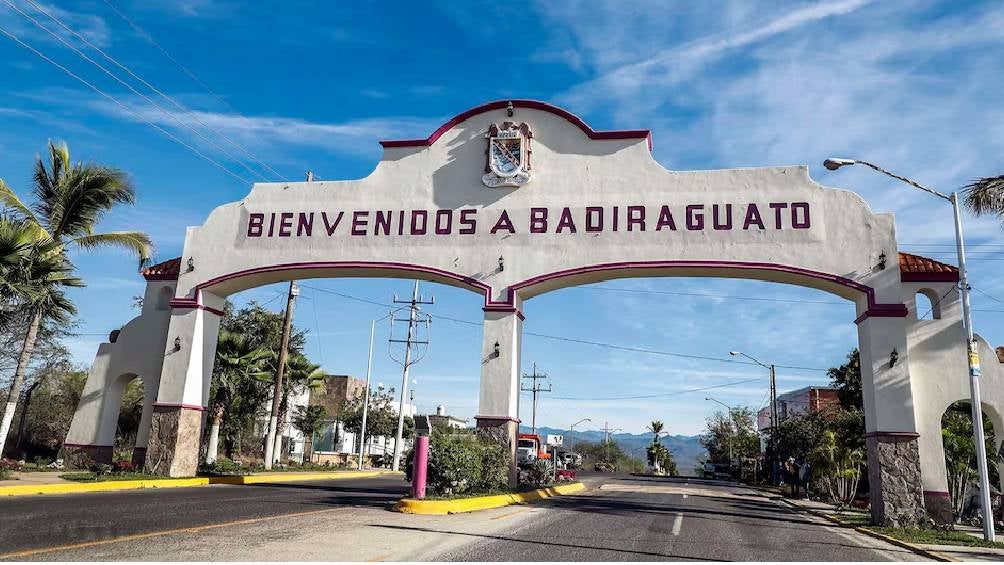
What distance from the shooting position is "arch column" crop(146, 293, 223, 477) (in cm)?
2161

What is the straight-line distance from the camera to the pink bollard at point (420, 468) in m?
16.0

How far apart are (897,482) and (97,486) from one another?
20.1 m

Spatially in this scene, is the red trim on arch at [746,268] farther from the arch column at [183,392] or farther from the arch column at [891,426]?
the arch column at [183,392]

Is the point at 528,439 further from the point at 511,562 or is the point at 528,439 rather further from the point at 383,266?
the point at 511,562

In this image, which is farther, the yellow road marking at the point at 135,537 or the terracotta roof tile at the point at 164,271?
the terracotta roof tile at the point at 164,271

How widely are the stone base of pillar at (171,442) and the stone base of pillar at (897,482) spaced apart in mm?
19619

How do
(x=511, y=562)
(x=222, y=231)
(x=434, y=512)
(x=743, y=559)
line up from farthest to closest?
(x=222, y=231)
(x=434, y=512)
(x=743, y=559)
(x=511, y=562)

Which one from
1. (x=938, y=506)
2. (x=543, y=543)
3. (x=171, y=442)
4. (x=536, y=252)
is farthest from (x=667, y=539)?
(x=171, y=442)

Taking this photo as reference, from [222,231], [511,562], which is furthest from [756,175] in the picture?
[222,231]

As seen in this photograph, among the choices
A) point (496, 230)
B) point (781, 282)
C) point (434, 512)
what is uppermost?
point (496, 230)

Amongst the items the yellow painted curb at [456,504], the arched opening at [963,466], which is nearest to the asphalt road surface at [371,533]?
the yellow painted curb at [456,504]

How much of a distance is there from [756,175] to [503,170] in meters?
7.36

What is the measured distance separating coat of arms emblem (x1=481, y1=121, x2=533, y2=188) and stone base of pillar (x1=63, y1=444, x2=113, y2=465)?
1538cm

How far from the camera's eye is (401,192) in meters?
22.1
